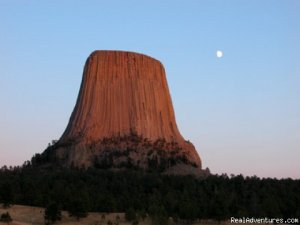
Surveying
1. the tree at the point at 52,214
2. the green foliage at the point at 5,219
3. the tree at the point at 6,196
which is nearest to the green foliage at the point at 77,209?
the tree at the point at 52,214

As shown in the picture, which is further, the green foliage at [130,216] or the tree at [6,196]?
the tree at [6,196]

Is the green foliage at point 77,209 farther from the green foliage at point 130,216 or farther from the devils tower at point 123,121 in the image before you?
the devils tower at point 123,121

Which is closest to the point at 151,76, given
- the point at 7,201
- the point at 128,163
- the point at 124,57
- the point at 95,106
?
the point at 124,57

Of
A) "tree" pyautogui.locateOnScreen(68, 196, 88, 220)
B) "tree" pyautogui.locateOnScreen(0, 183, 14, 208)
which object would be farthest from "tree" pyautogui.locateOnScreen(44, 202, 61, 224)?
"tree" pyautogui.locateOnScreen(0, 183, 14, 208)

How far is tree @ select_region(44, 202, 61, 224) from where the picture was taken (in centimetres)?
3194

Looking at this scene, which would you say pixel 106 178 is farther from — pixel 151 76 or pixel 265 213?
pixel 151 76

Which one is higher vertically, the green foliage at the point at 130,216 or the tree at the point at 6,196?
the tree at the point at 6,196

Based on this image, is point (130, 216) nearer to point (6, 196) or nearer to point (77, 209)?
point (77, 209)

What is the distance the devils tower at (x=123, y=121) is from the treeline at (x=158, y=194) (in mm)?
8930

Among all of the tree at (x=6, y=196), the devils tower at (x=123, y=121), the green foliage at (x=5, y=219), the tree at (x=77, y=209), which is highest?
the devils tower at (x=123, y=121)

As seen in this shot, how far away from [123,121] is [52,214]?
3429cm

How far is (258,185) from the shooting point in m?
47.2

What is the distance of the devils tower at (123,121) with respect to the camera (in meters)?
60.2

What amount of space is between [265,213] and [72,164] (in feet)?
92.7
